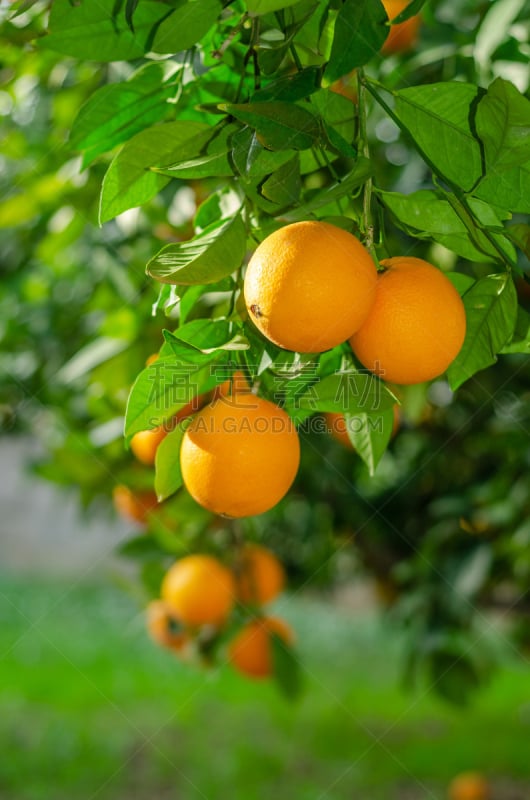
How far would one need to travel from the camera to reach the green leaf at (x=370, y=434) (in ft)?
2.26

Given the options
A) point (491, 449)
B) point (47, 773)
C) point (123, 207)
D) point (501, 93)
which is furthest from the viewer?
point (47, 773)

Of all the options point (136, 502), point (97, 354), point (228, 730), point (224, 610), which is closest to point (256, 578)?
point (224, 610)

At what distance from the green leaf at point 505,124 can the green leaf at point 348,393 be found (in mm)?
179

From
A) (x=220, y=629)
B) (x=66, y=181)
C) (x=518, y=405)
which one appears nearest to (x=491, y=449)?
(x=518, y=405)

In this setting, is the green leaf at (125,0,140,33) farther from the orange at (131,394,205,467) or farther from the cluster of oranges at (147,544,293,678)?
the cluster of oranges at (147,544,293,678)

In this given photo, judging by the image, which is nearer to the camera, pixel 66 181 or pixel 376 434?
pixel 376 434

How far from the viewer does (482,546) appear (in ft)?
4.61

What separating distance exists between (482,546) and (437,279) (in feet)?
3.02

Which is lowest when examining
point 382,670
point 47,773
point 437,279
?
point 382,670

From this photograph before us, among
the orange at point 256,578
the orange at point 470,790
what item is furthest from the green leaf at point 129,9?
the orange at point 470,790

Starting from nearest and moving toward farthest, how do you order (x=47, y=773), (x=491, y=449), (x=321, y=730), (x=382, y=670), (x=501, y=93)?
(x=501, y=93) < (x=491, y=449) < (x=47, y=773) < (x=321, y=730) < (x=382, y=670)

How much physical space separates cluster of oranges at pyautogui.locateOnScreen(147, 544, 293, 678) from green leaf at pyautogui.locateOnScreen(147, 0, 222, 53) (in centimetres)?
81

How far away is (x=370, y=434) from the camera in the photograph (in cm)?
71

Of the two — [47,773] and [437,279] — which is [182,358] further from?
[47,773]
